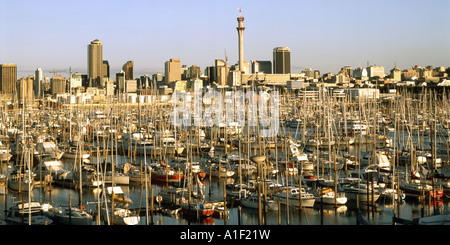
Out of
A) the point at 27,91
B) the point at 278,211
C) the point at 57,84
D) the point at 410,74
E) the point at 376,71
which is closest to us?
the point at 278,211

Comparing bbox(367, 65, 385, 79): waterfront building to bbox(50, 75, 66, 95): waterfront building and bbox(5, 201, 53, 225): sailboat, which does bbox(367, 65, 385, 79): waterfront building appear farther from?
bbox(5, 201, 53, 225): sailboat

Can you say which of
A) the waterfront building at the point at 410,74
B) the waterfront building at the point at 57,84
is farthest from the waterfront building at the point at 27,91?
the waterfront building at the point at 410,74

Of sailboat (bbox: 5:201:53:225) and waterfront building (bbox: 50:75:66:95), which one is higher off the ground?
waterfront building (bbox: 50:75:66:95)

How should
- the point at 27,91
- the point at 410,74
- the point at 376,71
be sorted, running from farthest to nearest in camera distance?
the point at 376,71, the point at 410,74, the point at 27,91

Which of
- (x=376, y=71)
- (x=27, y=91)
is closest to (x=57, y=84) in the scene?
(x=27, y=91)

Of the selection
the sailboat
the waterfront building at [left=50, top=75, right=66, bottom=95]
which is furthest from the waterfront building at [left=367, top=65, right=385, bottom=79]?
the sailboat

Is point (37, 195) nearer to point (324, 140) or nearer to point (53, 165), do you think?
point (53, 165)

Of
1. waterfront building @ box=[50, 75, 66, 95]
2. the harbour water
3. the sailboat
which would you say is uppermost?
waterfront building @ box=[50, 75, 66, 95]

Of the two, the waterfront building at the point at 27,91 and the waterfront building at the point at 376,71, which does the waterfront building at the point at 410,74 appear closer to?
the waterfront building at the point at 376,71

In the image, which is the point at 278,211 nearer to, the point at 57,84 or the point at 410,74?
the point at 57,84

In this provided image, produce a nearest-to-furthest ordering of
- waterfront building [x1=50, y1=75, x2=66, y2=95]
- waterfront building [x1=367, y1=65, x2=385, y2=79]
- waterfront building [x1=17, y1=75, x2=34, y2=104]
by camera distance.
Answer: waterfront building [x1=17, y1=75, x2=34, y2=104] < waterfront building [x1=50, y1=75, x2=66, y2=95] < waterfront building [x1=367, y1=65, x2=385, y2=79]

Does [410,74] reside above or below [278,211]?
above

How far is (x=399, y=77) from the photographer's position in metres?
115
